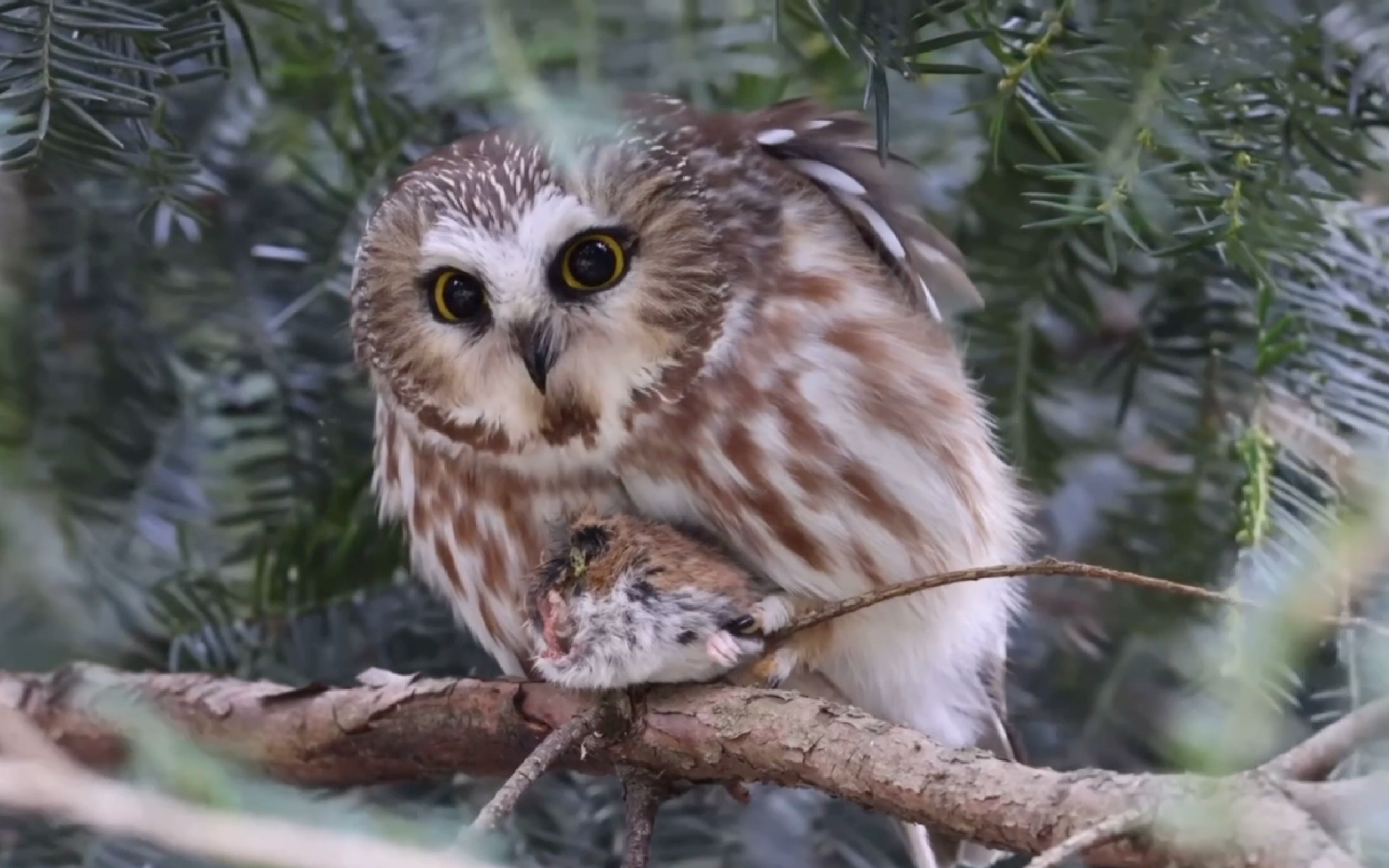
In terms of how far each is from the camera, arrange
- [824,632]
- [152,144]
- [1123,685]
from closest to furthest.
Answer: [152,144]
[824,632]
[1123,685]

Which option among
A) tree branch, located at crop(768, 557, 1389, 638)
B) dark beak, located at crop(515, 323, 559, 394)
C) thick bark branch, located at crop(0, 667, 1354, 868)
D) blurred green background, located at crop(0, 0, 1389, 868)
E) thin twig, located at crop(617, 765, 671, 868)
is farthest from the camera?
dark beak, located at crop(515, 323, 559, 394)

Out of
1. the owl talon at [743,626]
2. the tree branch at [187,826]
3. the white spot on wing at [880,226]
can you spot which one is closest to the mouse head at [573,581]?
the owl talon at [743,626]

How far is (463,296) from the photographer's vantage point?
1361 mm

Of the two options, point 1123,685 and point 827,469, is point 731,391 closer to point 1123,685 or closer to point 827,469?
point 827,469

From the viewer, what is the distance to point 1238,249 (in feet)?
3.11

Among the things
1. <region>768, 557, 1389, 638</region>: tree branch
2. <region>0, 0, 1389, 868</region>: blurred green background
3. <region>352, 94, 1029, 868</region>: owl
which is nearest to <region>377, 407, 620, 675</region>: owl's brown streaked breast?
<region>352, 94, 1029, 868</region>: owl

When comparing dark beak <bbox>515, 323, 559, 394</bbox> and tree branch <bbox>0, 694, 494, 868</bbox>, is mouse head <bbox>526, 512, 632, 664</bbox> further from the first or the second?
tree branch <bbox>0, 694, 494, 868</bbox>

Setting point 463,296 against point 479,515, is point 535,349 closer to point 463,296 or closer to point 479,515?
point 463,296

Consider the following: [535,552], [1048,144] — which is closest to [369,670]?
[535,552]

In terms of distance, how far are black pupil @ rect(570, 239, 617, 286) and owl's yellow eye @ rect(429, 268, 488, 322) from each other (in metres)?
0.09

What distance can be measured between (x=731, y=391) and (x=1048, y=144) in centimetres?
45

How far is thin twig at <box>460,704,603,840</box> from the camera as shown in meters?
0.90

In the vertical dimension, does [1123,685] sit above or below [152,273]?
below

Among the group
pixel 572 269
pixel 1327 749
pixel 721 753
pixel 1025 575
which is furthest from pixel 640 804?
pixel 1327 749
